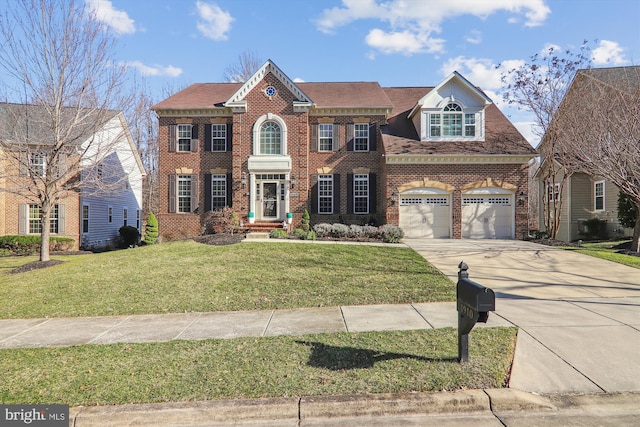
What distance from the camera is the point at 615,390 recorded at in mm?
3834

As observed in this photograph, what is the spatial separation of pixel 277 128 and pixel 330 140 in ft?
9.91

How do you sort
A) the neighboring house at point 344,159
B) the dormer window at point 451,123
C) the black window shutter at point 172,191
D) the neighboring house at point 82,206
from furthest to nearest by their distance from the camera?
the black window shutter at point 172,191
the dormer window at point 451,123
the neighboring house at point 344,159
the neighboring house at point 82,206

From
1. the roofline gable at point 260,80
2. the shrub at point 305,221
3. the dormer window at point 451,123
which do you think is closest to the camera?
the shrub at point 305,221

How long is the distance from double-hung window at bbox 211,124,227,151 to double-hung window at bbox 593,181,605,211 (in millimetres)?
22520

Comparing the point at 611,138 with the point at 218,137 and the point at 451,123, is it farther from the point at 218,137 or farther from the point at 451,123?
the point at 218,137

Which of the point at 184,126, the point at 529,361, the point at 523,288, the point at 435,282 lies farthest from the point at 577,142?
the point at 184,126

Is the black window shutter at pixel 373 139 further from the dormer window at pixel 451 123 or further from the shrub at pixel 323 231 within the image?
the shrub at pixel 323 231

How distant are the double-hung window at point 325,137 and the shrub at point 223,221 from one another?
6082mm

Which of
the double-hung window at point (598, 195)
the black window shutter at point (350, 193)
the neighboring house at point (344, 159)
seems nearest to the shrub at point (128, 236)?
the neighboring house at point (344, 159)

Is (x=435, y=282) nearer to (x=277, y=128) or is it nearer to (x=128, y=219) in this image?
(x=277, y=128)

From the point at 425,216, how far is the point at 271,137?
9.20 m

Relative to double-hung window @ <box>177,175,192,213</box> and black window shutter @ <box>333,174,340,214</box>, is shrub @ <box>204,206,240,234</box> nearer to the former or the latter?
double-hung window @ <box>177,175,192,213</box>

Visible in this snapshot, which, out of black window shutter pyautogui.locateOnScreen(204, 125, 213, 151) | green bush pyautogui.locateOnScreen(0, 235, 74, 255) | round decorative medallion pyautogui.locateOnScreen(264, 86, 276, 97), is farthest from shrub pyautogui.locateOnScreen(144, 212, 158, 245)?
round decorative medallion pyautogui.locateOnScreen(264, 86, 276, 97)

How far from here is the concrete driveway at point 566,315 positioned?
4.12 meters
